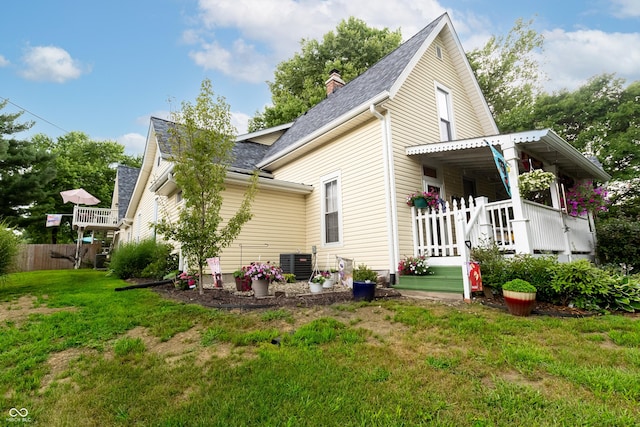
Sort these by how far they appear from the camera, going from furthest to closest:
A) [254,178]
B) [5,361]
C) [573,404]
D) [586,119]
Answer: [586,119]
[254,178]
[5,361]
[573,404]

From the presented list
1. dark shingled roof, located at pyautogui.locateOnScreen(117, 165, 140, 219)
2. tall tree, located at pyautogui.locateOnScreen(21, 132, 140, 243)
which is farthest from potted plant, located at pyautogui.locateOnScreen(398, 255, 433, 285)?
→ tall tree, located at pyautogui.locateOnScreen(21, 132, 140, 243)

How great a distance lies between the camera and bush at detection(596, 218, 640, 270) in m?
7.37

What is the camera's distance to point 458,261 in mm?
5562

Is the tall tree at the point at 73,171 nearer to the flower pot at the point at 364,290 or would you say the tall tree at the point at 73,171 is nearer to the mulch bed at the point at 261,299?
the mulch bed at the point at 261,299

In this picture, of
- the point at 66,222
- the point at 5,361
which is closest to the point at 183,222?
the point at 5,361

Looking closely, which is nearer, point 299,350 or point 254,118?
point 299,350

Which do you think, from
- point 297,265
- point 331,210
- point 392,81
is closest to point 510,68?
point 392,81

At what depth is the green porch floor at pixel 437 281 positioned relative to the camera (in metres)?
5.03

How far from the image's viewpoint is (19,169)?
619 inches

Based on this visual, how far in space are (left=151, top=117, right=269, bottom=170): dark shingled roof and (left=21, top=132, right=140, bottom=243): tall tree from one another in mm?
15819

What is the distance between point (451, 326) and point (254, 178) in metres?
4.38

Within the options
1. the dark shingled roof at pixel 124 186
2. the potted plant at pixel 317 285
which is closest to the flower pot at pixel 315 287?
the potted plant at pixel 317 285

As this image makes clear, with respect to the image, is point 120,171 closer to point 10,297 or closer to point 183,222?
point 10,297

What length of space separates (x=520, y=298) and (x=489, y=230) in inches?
79.9
